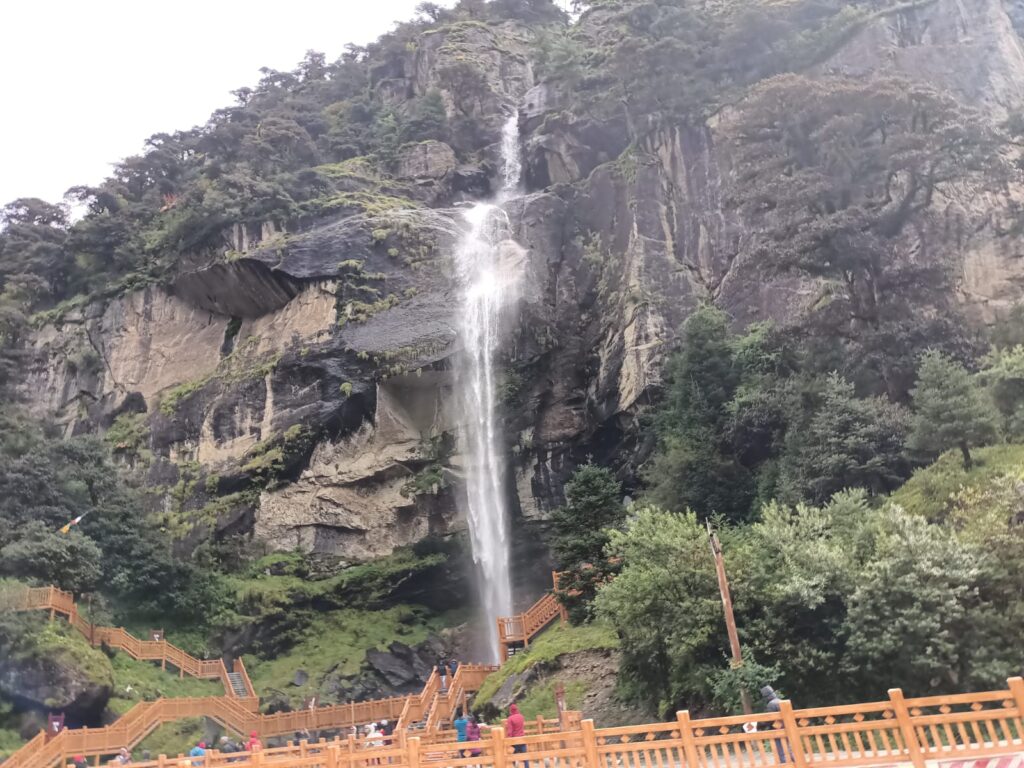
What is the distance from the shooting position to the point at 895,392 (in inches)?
834

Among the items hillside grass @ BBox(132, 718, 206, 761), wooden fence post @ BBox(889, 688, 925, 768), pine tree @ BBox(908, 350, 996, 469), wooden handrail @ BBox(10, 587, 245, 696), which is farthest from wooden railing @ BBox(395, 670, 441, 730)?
pine tree @ BBox(908, 350, 996, 469)

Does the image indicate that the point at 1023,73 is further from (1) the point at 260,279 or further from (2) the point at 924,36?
(1) the point at 260,279

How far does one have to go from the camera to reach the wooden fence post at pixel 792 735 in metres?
9.05

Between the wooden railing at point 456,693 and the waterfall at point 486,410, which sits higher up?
the waterfall at point 486,410

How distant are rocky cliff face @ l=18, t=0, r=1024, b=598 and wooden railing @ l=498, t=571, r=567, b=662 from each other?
6877 millimetres

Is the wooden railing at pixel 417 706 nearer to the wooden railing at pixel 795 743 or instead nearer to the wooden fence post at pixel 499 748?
the wooden railing at pixel 795 743

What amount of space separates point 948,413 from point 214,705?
19.0 m

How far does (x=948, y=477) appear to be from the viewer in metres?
16.4

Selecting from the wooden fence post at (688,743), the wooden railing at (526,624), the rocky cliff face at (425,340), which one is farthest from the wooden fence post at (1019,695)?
the rocky cliff face at (425,340)

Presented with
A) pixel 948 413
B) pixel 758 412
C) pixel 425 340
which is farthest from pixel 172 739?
pixel 948 413

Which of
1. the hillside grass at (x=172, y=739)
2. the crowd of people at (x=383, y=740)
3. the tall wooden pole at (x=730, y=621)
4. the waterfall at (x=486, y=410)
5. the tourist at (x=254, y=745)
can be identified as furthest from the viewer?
the waterfall at (x=486, y=410)

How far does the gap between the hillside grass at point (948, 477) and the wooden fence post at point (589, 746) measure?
9512 millimetres

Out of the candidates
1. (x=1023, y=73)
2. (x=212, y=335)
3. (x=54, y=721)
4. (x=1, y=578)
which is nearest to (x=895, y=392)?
(x=1023, y=73)

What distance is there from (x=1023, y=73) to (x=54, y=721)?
37280 millimetres
